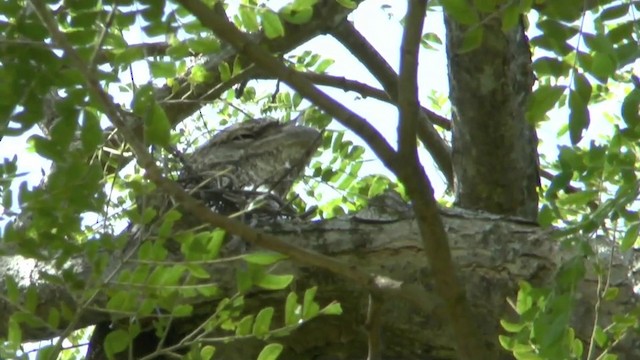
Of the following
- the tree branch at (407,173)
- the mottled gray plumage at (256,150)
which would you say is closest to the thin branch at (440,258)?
the tree branch at (407,173)

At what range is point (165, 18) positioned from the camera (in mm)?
1902

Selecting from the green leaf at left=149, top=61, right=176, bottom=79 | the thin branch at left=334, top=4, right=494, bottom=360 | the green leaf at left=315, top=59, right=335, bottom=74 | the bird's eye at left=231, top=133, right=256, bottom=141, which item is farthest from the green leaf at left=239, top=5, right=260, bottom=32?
the bird's eye at left=231, top=133, right=256, bottom=141

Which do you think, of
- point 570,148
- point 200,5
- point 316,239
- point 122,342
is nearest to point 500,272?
point 316,239

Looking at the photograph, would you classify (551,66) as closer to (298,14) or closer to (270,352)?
(298,14)

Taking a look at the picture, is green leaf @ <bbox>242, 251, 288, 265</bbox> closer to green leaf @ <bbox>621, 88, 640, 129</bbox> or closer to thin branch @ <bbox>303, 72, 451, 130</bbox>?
green leaf @ <bbox>621, 88, 640, 129</bbox>

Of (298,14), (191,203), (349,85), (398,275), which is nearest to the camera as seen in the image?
(191,203)

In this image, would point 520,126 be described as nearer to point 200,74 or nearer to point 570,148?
point 200,74

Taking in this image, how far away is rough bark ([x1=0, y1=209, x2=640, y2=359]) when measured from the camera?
2.74 m

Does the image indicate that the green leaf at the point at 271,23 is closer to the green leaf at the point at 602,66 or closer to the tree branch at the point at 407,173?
the tree branch at the point at 407,173

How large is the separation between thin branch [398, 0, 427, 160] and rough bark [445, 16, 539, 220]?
164 cm

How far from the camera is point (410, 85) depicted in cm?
180

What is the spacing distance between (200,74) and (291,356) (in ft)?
2.37

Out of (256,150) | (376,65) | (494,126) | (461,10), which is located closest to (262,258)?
(461,10)

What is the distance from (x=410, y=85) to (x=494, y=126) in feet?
5.72
